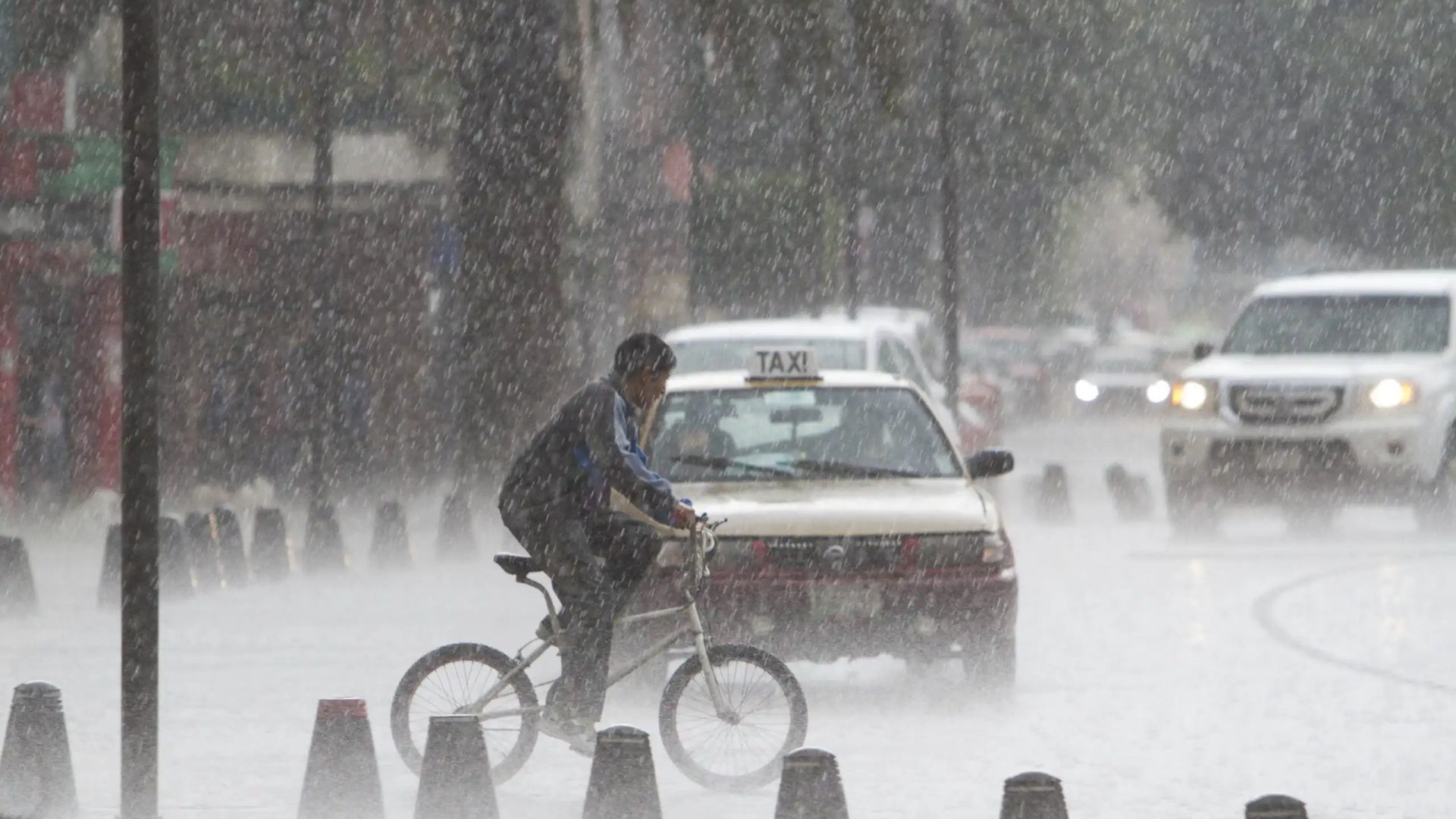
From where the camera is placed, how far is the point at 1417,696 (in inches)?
471

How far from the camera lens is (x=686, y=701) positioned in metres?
9.53

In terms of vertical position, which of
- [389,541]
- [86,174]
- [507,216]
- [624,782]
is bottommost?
[389,541]

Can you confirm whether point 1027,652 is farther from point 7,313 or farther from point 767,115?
point 767,115

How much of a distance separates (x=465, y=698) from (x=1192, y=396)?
12213 mm

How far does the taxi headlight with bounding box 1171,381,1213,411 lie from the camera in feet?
67.9

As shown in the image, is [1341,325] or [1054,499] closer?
[1341,325]

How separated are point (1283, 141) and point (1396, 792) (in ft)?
123

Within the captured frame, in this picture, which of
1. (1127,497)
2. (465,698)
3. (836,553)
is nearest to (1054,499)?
(1127,497)

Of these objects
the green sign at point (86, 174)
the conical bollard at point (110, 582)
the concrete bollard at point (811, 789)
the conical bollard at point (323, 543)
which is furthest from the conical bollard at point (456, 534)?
the concrete bollard at point (811, 789)

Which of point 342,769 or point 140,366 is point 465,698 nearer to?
point 342,769

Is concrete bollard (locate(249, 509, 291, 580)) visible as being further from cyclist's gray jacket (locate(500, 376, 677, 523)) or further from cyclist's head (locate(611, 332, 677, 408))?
cyclist's head (locate(611, 332, 677, 408))

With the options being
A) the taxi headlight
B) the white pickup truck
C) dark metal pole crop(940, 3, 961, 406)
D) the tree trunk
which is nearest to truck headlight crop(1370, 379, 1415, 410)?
the white pickup truck

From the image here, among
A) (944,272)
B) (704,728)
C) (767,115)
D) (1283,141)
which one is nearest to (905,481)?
(704,728)

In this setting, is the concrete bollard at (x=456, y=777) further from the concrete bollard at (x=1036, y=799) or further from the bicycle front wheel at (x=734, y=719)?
the concrete bollard at (x=1036, y=799)
